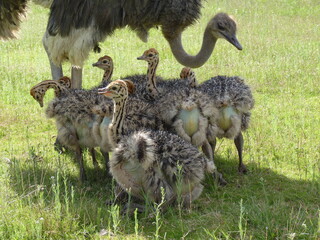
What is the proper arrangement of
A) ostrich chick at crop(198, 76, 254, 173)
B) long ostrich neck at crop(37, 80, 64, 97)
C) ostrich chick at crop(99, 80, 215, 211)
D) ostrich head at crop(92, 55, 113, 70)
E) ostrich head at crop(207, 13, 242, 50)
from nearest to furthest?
1. ostrich chick at crop(99, 80, 215, 211)
2. ostrich chick at crop(198, 76, 254, 173)
3. long ostrich neck at crop(37, 80, 64, 97)
4. ostrich head at crop(92, 55, 113, 70)
5. ostrich head at crop(207, 13, 242, 50)

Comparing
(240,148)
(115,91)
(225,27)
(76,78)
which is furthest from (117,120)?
(225,27)

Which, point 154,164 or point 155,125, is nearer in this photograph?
point 154,164

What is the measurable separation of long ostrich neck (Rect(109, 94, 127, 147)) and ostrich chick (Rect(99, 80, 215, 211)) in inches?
3.6

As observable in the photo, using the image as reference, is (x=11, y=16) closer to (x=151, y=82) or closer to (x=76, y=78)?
(x=76, y=78)

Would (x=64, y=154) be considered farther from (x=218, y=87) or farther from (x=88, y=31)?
(x=218, y=87)

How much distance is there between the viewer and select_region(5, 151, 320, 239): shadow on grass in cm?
421

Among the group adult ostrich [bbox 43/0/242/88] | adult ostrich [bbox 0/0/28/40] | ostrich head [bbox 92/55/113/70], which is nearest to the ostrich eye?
adult ostrich [bbox 43/0/242/88]

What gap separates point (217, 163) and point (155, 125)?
4.40 feet

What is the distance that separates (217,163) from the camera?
6.11 m

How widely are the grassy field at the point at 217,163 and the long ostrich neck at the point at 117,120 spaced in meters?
0.61

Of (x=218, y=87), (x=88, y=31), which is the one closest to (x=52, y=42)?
(x=88, y=31)

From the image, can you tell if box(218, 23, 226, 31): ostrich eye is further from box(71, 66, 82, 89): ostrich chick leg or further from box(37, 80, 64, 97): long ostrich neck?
box(37, 80, 64, 97): long ostrich neck

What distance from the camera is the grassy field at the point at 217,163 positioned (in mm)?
4156

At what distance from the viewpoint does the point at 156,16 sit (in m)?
6.44
